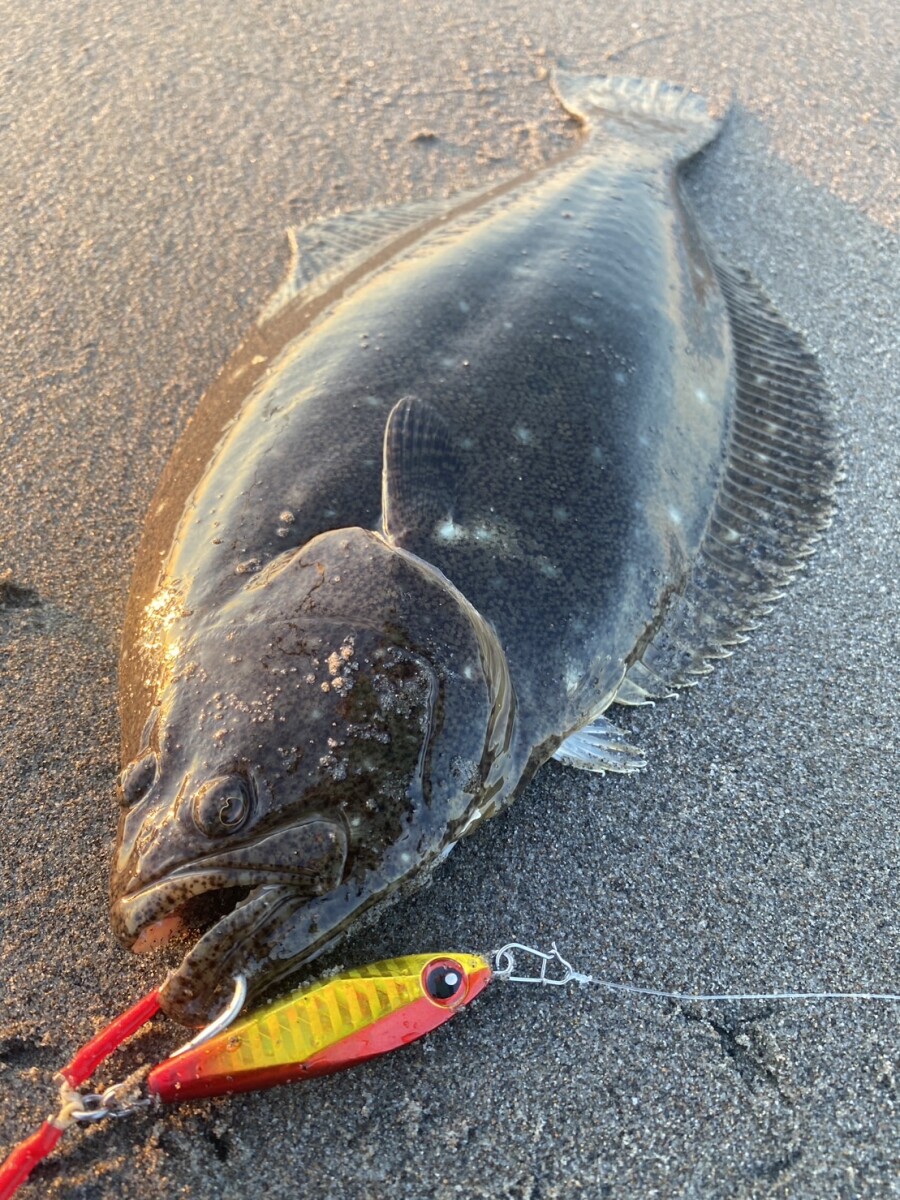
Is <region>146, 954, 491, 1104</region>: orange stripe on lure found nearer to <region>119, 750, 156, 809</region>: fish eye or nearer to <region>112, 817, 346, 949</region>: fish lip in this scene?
<region>112, 817, 346, 949</region>: fish lip

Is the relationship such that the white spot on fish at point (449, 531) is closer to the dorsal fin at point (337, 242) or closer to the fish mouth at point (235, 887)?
the fish mouth at point (235, 887)

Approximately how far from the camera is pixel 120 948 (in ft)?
7.55

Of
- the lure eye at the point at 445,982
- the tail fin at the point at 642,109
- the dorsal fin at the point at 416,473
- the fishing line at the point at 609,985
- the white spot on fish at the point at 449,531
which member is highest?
the tail fin at the point at 642,109

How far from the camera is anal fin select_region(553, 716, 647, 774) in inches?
107

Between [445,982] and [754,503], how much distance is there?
2.02m

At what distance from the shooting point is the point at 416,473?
262 cm

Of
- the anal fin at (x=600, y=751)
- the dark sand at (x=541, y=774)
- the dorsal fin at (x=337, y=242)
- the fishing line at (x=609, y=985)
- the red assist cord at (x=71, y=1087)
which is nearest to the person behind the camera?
the red assist cord at (x=71, y=1087)

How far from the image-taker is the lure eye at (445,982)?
2207mm

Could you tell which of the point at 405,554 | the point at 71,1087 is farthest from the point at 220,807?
the point at 405,554

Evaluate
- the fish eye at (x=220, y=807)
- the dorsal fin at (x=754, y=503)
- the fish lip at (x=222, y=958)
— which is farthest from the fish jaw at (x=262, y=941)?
the dorsal fin at (x=754, y=503)

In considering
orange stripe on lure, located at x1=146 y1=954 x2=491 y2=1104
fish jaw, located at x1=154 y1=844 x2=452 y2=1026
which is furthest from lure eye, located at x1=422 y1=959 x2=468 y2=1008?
fish jaw, located at x1=154 y1=844 x2=452 y2=1026

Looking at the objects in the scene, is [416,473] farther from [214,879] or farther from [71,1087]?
[71,1087]

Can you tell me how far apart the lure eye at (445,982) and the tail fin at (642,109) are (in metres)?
3.84

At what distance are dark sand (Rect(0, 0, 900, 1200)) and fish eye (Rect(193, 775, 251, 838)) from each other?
0.51m
